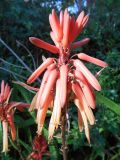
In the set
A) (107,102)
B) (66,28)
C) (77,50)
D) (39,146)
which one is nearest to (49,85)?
(66,28)

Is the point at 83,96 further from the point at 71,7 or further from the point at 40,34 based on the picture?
the point at 71,7

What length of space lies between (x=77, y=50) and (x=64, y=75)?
10.7 feet

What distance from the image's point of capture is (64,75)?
1.55 m

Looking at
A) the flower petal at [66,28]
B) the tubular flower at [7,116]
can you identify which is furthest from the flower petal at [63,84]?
the tubular flower at [7,116]

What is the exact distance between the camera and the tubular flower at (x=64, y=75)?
157 cm

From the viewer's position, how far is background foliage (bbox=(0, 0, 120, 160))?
11.3 feet

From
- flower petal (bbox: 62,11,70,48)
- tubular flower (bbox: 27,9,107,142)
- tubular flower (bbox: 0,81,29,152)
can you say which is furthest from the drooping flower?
flower petal (bbox: 62,11,70,48)

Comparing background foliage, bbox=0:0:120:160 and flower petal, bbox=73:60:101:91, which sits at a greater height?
background foliage, bbox=0:0:120:160

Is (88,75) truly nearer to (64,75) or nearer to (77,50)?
(64,75)

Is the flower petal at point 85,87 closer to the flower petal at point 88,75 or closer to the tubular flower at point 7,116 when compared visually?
the flower petal at point 88,75

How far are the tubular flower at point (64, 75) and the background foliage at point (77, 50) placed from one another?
77cm

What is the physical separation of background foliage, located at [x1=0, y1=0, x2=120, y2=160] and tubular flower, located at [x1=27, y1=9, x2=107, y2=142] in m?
0.77

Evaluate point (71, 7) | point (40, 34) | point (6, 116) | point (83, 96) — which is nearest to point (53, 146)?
point (6, 116)

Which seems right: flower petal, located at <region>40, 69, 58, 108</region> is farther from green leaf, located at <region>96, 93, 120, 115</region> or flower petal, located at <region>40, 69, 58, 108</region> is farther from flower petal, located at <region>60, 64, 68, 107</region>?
green leaf, located at <region>96, 93, 120, 115</region>
